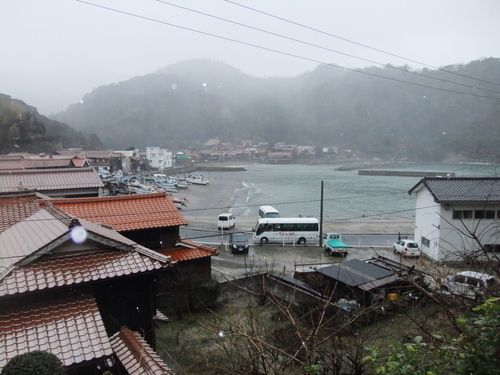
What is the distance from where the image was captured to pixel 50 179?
9812 millimetres

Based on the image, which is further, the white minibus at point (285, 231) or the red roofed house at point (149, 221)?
the white minibus at point (285, 231)

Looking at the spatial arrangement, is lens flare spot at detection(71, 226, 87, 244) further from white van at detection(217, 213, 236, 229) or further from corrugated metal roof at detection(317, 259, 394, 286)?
white van at detection(217, 213, 236, 229)

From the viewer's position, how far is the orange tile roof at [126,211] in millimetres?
6777

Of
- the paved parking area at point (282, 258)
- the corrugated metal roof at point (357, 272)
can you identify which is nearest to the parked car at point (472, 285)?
the corrugated metal roof at point (357, 272)

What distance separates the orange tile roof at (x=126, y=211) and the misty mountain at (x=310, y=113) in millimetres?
52059

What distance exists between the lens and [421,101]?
6341 centimetres

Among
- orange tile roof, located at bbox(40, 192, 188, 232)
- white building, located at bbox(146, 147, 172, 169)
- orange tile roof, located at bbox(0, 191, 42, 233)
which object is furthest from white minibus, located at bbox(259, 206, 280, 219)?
white building, located at bbox(146, 147, 172, 169)

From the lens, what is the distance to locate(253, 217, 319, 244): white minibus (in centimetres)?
1253

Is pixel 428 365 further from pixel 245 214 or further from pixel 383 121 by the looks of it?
pixel 383 121

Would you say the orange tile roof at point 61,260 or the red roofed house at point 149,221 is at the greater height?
the orange tile roof at point 61,260

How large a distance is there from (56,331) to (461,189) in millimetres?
11006

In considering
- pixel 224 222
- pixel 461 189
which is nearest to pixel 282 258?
pixel 224 222

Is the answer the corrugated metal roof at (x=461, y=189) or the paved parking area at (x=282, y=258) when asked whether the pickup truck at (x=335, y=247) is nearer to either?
the paved parking area at (x=282, y=258)

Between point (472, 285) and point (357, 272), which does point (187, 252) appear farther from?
point (472, 285)
